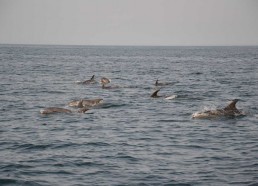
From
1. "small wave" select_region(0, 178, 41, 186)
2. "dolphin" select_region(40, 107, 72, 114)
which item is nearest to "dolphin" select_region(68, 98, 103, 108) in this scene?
"dolphin" select_region(40, 107, 72, 114)

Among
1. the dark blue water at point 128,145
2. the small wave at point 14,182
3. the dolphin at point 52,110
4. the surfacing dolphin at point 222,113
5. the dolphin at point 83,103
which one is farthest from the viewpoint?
the dolphin at point 83,103

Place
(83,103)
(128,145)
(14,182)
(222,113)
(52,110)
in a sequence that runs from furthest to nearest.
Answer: (83,103), (52,110), (222,113), (128,145), (14,182)

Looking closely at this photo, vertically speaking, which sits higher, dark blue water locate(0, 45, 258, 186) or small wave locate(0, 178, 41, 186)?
dark blue water locate(0, 45, 258, 186)

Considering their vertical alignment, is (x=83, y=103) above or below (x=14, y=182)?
above

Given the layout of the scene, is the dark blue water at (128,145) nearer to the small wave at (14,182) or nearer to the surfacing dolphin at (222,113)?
the small wave at (14,182)

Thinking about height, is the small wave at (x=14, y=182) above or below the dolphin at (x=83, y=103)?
below

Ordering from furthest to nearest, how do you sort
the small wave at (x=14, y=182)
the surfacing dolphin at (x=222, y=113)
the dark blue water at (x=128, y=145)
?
the surfacing dolphin at (x=222, y=113)
the dark blue water at (x=128, y=145)
the small wave at (x=14, y=182)

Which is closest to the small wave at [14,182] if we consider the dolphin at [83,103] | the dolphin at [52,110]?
the dolphin at [52,110]

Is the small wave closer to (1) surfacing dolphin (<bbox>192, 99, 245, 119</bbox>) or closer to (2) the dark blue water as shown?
(2) the dark blue water

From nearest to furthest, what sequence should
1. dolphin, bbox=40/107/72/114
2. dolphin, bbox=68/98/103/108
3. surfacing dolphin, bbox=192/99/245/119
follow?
surfacing dolphin, bbox=192/99/245/119 → dolphin, bbox=40/107/72/114 → dolphin, bbox=68/98/103/108

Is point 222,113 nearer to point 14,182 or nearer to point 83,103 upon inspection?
point 83,103

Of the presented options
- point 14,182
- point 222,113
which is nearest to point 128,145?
point 14,182

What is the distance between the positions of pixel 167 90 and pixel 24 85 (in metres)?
16.2

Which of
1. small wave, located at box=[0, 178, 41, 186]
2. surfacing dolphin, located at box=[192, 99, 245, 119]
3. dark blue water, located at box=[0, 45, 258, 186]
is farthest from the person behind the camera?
surfacing dolphin, located at box=[192, 99, 245, 119]
